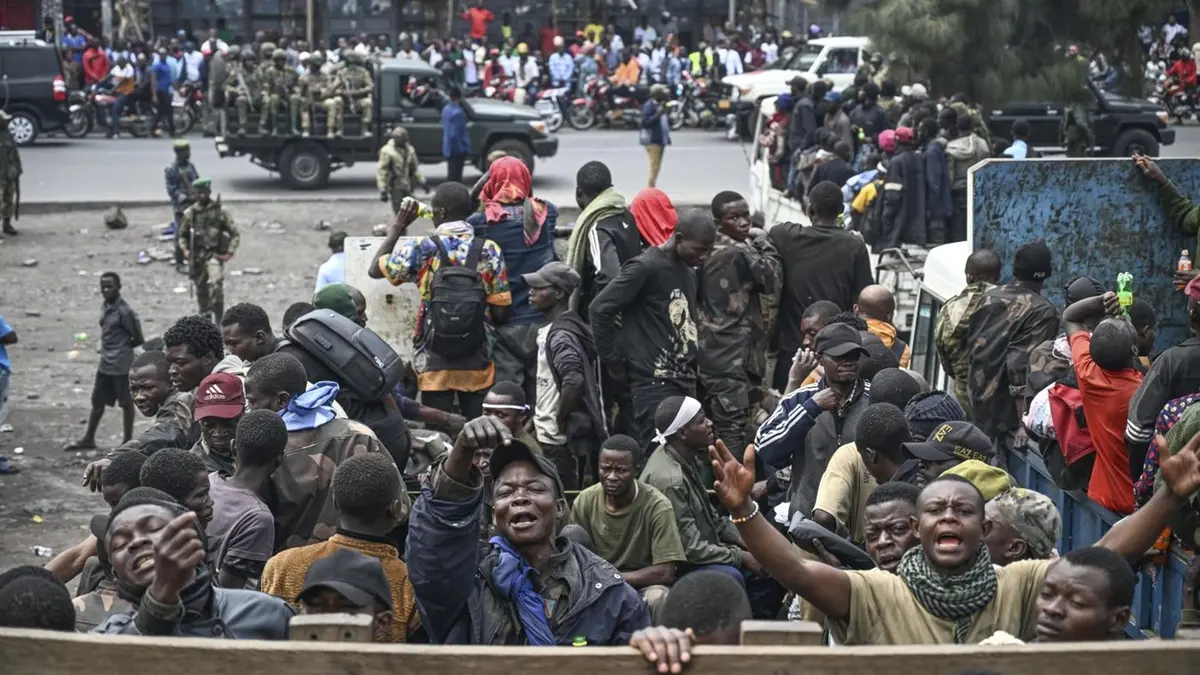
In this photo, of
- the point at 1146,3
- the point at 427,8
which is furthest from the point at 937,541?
the point at 427,8

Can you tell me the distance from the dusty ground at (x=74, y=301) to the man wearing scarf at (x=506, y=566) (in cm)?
586

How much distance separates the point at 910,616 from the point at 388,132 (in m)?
18.8

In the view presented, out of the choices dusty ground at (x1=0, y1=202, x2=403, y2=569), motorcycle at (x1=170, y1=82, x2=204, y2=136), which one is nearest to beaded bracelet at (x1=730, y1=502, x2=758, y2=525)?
dusty ground at (x1=0, y1=202, x2=403, y2=569)

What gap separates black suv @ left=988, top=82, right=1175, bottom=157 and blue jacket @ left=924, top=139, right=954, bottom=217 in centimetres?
888

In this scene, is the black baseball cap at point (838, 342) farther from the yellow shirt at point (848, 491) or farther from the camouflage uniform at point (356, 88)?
the camouflage uniform at point (356, 88)

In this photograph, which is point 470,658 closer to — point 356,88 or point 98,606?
point 98,606

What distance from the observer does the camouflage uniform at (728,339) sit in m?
7.93

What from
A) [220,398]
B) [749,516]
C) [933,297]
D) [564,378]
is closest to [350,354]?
[220,398]

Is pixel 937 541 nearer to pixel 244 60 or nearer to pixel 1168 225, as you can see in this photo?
pixel 1168 225

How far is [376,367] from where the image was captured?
6594 mm

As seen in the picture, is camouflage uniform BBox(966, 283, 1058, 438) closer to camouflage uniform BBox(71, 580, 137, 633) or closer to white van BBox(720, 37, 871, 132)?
camouflage uniform BBox(71, 580, 137, 633)

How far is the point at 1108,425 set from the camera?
6.21 m

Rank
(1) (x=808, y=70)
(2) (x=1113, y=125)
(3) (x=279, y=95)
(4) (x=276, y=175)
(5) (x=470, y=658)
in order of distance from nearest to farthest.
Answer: (5) (x=470, y=658) → (3) (x=279, y=95) → (2) (x=1113, y=125) → (4) (x=276, y=175) → (1) (x=808, y=70)

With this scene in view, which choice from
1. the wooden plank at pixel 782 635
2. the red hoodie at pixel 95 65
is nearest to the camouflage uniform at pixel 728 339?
the wooden plank at pixel 782 635
